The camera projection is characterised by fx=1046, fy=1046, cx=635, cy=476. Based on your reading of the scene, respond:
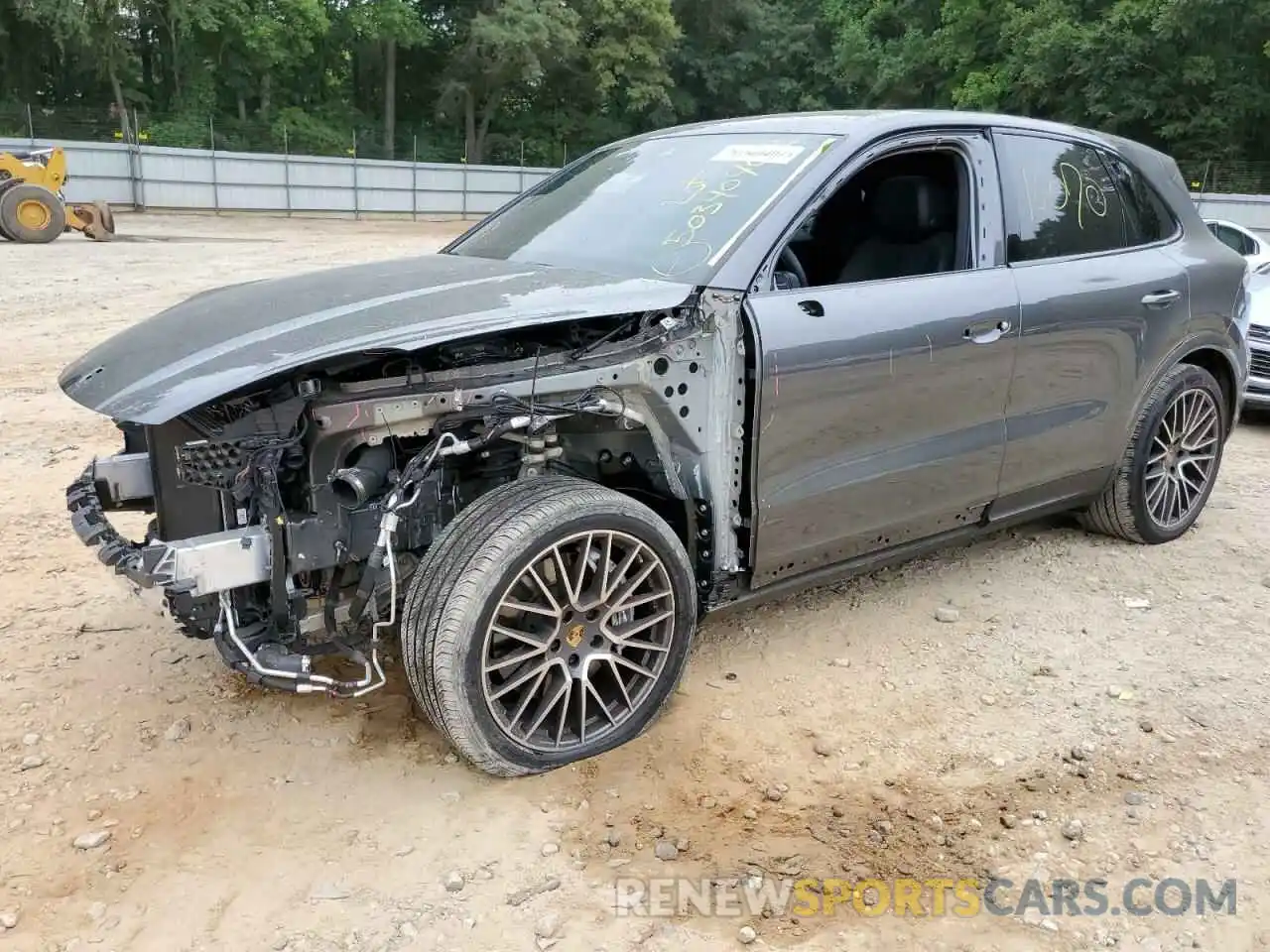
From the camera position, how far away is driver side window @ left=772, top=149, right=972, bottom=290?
3.83 metres

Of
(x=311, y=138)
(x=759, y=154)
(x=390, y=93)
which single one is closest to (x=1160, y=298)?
(x=759, y=154)

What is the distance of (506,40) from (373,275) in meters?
34.7

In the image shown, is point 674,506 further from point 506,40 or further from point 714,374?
point 506,40

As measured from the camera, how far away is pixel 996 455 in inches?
153

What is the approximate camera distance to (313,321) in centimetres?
276

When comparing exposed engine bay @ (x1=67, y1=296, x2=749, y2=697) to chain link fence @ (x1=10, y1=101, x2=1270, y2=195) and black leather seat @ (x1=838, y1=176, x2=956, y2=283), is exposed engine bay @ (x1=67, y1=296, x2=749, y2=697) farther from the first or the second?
chain link fence @ (x1=10, y1=101, x2=1270, y2=195)

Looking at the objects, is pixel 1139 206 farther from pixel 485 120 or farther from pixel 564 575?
pixel 485 120

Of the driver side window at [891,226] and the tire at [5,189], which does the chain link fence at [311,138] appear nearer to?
the tire at [5,189]

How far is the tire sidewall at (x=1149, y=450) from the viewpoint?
455 cm

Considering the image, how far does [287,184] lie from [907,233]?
90.5 feet

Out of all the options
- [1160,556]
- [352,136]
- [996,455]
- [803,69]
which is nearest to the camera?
[996,455]

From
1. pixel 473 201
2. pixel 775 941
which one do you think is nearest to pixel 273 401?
pixel 775 941

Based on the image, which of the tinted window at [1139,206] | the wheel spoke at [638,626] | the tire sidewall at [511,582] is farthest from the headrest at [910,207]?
the wheel spoke at [638,626]

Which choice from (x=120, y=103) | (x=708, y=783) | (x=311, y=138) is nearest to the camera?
(x=708, y=783)
